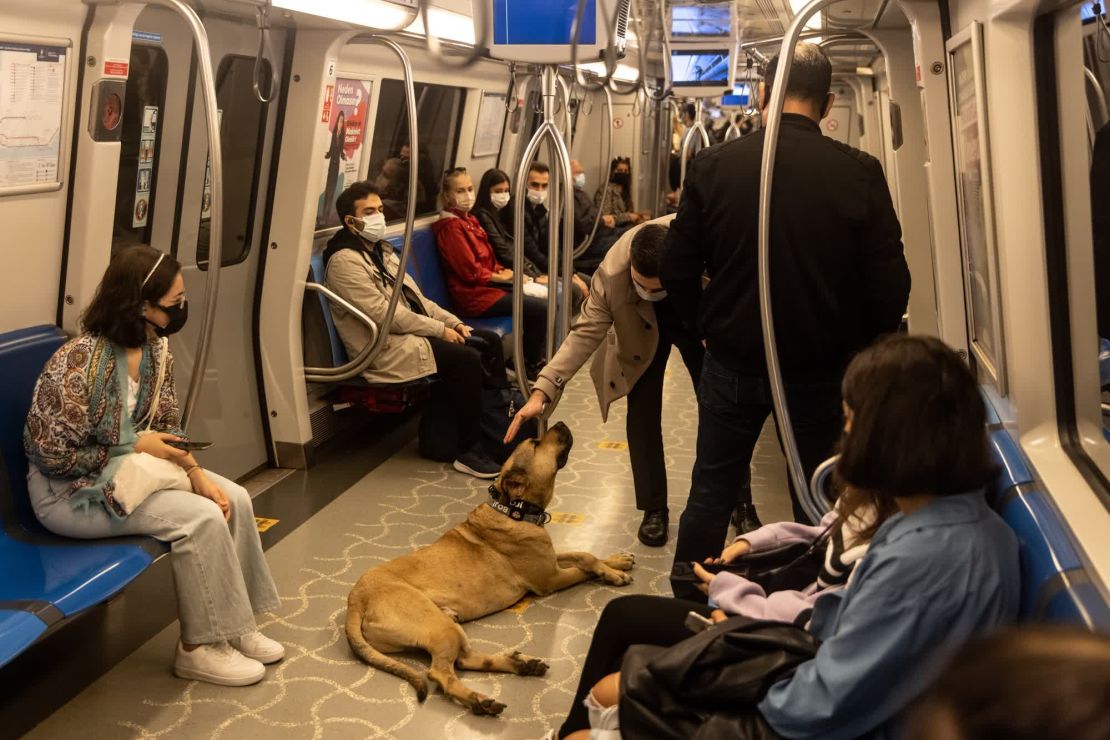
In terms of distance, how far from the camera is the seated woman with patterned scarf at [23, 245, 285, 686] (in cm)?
339

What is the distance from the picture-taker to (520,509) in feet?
13.5

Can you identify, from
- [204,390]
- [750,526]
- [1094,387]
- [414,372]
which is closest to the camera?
[1094,387]

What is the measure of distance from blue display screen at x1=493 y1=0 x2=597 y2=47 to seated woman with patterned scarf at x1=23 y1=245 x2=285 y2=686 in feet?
4.57

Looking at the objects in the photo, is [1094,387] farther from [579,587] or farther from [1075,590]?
[579,587]

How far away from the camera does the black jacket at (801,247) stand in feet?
9.95

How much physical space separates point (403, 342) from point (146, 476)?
2.41 meters

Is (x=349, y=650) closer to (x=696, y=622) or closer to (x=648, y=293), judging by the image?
(x=648, y=293)

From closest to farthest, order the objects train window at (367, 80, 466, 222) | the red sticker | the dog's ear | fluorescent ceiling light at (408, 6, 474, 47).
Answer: the dog's ear, the red sticker, fluorescent ceiling light at (408, 6, 474, 47), train window at (367, 80, 466, 222)

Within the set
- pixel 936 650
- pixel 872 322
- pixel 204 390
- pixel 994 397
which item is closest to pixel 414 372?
pixel 204 390

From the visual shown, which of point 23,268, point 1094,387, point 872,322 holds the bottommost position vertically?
point 1094,387

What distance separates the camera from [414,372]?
577cm

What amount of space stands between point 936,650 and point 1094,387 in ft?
3.19

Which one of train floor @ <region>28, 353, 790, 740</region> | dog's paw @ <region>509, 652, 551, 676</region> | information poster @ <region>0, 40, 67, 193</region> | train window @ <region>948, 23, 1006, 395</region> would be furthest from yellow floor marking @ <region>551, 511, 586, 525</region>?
information poster @ <region>0, 40, 67, 193</region>

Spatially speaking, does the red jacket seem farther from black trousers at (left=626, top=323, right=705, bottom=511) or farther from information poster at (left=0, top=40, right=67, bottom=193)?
information poster at (left=0, top=40, right=67, bottom=193)
